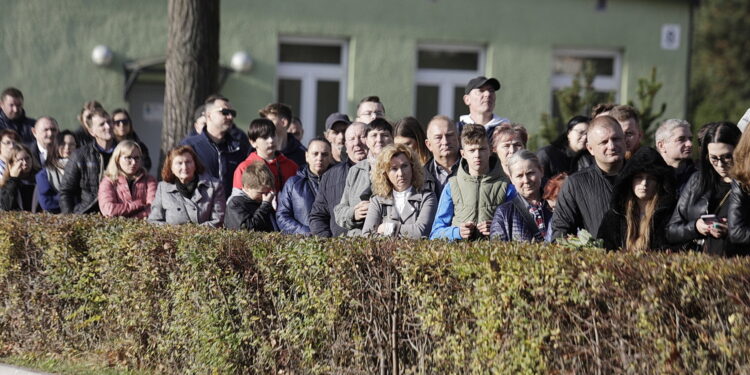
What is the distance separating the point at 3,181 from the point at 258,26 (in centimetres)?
727

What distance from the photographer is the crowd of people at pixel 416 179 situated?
7.07m

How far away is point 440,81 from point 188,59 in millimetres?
7482

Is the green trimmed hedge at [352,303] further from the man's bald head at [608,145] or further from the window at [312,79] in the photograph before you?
the window at [312,79]

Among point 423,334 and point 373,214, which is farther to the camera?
point 373,214

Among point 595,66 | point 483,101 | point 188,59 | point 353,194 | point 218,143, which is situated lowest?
point 353,194

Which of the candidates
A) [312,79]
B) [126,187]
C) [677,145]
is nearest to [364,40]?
[312,79]

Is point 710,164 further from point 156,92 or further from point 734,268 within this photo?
point 156,92

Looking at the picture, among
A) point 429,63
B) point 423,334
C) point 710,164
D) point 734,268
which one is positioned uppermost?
point 429,63

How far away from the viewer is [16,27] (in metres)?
17.2

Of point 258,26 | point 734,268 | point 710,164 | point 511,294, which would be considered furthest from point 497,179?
point 258,26

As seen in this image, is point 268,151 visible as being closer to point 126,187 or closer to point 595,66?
point 126,187

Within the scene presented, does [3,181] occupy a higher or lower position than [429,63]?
lower

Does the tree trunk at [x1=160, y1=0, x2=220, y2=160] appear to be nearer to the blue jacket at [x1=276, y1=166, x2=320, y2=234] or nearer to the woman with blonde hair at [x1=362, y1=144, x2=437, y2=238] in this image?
the blue jacket at [x1=276, y1=166, x2=320, y2=234]

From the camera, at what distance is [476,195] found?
26.2ft
